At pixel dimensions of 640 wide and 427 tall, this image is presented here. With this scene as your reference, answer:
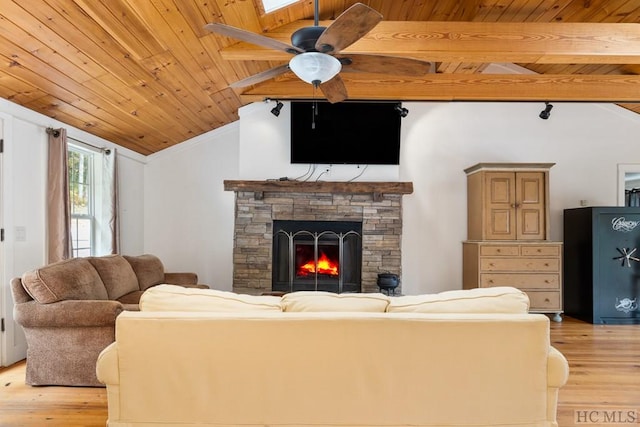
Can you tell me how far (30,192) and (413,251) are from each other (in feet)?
14.3

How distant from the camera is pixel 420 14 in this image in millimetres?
4105

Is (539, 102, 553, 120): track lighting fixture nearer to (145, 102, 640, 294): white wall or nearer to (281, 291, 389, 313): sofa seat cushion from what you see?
(145, 102, 640, 294): white wall

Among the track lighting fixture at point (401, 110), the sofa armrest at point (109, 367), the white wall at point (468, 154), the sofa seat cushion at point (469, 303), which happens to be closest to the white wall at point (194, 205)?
the white wall at point (468, 154)

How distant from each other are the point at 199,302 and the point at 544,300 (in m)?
4.36

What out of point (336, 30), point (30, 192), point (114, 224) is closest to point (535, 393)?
point (336, 30)

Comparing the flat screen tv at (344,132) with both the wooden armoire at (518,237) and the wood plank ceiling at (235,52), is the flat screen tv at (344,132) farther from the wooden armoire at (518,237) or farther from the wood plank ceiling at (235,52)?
the wooden armoire at (518,237)

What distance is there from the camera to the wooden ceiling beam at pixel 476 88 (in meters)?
4.61

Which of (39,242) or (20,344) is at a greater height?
(39,242)

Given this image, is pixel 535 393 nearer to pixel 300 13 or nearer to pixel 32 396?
pixel 32 396

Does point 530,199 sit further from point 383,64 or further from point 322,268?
point 383,64

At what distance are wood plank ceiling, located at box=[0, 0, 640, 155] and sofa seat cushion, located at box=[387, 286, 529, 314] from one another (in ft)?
7.04

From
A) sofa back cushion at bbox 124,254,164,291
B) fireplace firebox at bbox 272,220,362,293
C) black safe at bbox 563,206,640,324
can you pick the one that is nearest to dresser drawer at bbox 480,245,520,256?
black safe at bbox 563,206,640,324

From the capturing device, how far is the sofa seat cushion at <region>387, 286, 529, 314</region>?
183 cm

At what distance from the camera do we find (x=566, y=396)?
267 cm
